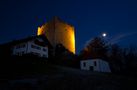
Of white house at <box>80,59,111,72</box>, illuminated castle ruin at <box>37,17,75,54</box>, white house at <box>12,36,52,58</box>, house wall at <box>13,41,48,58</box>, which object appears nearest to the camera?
white house at <box>80,59,111,72</box>

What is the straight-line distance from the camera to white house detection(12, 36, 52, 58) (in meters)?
37.3

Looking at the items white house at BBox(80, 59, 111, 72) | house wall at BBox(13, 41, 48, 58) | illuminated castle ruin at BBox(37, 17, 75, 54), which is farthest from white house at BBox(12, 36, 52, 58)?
white house at BBox(80, 59, 111, 72)

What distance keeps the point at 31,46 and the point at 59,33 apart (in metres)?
19.4

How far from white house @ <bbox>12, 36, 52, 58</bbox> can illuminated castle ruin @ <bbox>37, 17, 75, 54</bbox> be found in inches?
437

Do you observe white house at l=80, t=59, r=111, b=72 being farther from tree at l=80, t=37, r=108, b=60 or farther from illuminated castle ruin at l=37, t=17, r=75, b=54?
illuminated castle ruin at l=37, t=17, r=75, b=54

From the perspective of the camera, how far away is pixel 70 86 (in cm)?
1353

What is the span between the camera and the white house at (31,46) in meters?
37.3

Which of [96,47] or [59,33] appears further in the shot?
[59,33]

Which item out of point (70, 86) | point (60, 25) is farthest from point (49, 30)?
point (70, 86)

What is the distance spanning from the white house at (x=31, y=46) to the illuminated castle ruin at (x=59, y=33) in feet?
36.4

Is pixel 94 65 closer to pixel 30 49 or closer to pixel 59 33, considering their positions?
pixel 30 49

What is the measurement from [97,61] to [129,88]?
23684mm

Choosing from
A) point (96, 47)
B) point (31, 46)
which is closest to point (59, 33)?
point (96, 47)

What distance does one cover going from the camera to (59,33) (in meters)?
56.0
